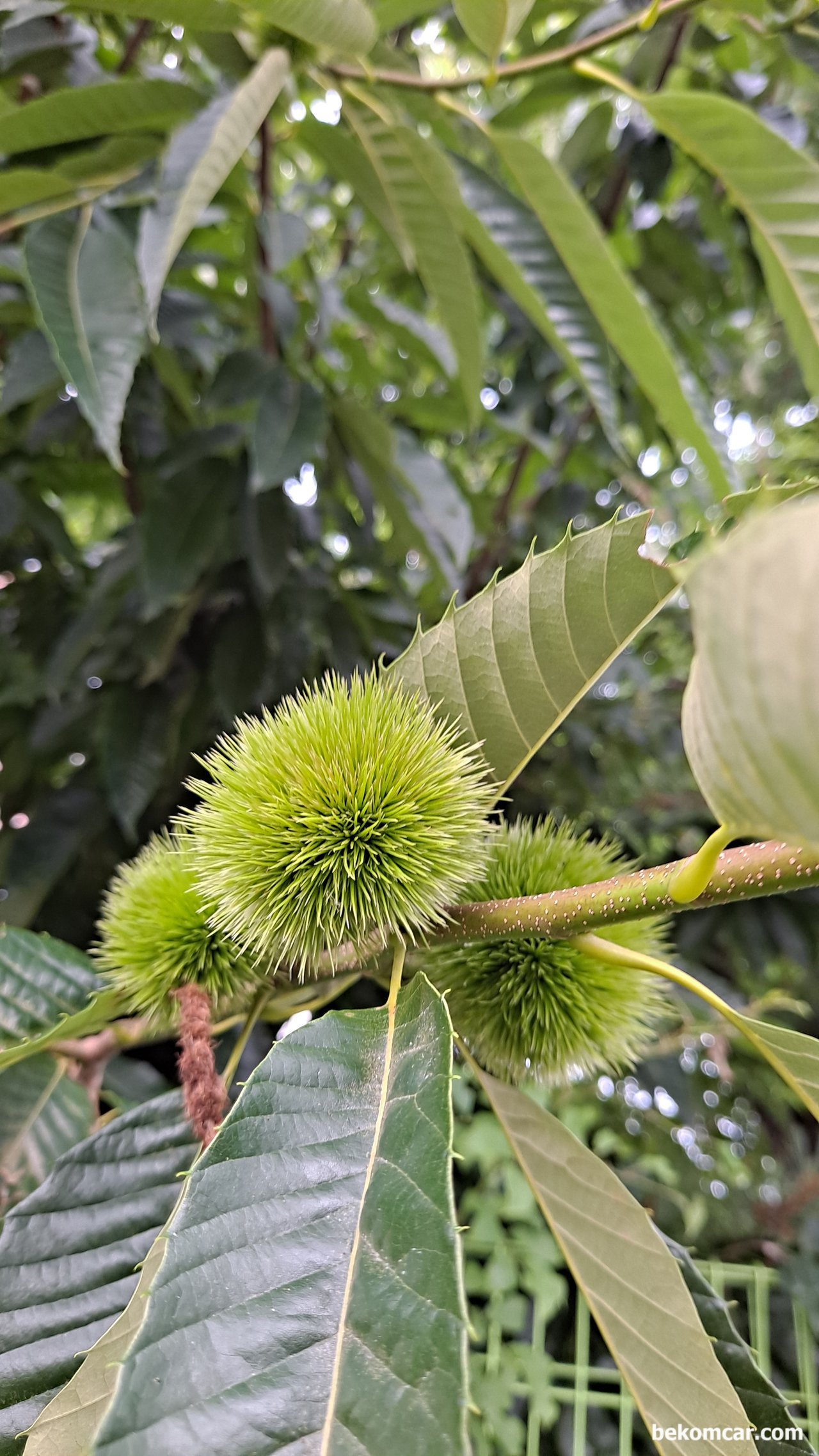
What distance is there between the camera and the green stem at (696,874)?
0.36m

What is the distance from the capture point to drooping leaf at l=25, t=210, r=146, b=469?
0.66 metres

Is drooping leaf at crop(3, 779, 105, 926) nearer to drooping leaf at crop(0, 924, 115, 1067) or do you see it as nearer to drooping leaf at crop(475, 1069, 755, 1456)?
drooping leaf at crop(0, 924, 115, 1067)

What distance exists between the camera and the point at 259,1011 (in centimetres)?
56

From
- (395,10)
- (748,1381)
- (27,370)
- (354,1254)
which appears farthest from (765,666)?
(395,10)

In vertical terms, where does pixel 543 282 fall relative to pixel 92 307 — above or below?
above

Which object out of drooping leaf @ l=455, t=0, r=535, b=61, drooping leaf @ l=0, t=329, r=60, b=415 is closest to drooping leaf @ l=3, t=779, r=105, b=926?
drooping leaf @ l=0, t=329, r=60, b=415

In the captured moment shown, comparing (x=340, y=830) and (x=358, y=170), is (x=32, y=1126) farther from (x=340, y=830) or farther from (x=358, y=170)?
(x=358, y=170)

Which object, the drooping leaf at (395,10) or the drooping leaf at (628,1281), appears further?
the drooping leaf at (395,10)

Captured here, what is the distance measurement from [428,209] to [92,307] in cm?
39

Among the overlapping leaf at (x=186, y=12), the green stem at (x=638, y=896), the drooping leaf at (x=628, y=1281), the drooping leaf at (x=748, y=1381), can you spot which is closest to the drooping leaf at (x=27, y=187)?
the overlapping leaf at (x=186, y=12)

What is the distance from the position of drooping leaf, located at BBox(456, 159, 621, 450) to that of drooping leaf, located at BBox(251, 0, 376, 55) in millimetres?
227

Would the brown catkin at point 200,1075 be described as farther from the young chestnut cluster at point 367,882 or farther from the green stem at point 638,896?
the green stem at point 638,896

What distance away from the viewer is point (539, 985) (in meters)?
0.54

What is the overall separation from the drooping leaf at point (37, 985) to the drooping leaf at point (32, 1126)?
47mm
